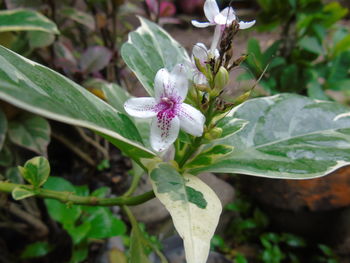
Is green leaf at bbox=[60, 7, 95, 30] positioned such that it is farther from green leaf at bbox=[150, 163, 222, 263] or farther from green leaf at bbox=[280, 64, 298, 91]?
green leaf at bbox=[280, 64, 298, 91]

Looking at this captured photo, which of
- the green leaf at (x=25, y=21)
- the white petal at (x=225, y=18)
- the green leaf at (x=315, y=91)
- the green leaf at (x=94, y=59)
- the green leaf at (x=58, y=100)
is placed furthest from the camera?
the green leaf at (x=315, y=91)

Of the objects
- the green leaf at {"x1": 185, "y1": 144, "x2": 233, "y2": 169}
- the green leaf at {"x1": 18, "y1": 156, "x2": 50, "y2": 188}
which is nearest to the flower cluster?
the green leaf at {"x1": 185, "y1": 144, "x2": 233, "y2": 169}

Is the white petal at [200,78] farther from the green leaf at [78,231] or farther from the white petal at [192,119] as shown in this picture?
the green leaf at [78,231]

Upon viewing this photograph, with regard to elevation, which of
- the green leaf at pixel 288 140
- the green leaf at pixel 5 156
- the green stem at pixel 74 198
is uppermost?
the green leaf at pixel 288 140

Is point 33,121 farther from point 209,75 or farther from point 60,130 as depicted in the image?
point 209,75

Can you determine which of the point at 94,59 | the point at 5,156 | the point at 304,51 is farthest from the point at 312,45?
the point at 5,156

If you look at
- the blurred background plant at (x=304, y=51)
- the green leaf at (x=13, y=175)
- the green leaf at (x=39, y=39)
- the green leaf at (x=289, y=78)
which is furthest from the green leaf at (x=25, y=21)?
the green leaf at (x=289, y=78)
